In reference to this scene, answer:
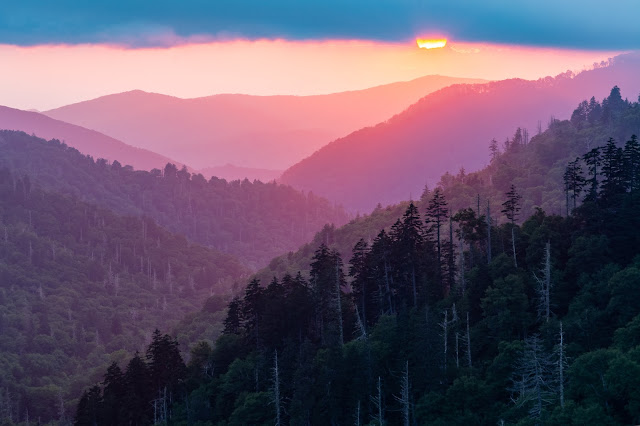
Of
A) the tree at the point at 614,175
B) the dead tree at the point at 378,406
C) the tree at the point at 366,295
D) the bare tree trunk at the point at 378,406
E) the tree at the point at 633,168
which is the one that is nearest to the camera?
the bare tree trunk at the point at 378,406

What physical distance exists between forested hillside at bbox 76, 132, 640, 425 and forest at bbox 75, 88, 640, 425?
0.14 meters

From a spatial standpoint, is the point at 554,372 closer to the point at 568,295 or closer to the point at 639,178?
the point at 568,295

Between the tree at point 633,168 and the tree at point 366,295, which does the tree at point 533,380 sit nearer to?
the tree at point 633,168

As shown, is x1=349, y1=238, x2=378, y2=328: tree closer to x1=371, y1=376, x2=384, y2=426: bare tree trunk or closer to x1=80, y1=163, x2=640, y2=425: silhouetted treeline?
x1=80, y1=163, x2=640, y2=425: silhouetted treeline

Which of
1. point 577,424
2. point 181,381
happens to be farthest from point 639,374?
point 181,381

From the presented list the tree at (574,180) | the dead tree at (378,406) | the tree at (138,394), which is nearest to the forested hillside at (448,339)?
the dead tree at (378,406)

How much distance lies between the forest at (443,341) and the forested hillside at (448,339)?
14cm

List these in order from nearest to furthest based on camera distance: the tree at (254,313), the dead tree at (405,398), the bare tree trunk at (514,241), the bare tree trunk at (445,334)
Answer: the dead tree at (405,398)
the bare tree trunk at (445,334)
the bare tree trunk at (514,241)
the tree at (254,313)

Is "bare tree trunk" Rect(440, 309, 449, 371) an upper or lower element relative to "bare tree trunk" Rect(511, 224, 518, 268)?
lower

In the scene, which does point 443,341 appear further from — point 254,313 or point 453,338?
point 254,313

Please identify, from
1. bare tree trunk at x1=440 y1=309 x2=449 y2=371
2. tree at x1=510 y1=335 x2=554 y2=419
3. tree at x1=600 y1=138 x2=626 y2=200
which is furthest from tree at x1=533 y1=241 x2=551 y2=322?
tree at x1=600 y1=138 x2=626 y2=200

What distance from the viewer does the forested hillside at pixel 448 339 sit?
62688mm

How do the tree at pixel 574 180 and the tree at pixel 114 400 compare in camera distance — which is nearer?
the tree at pixel 574 180

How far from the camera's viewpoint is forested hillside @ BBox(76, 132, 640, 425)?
6269 cm
